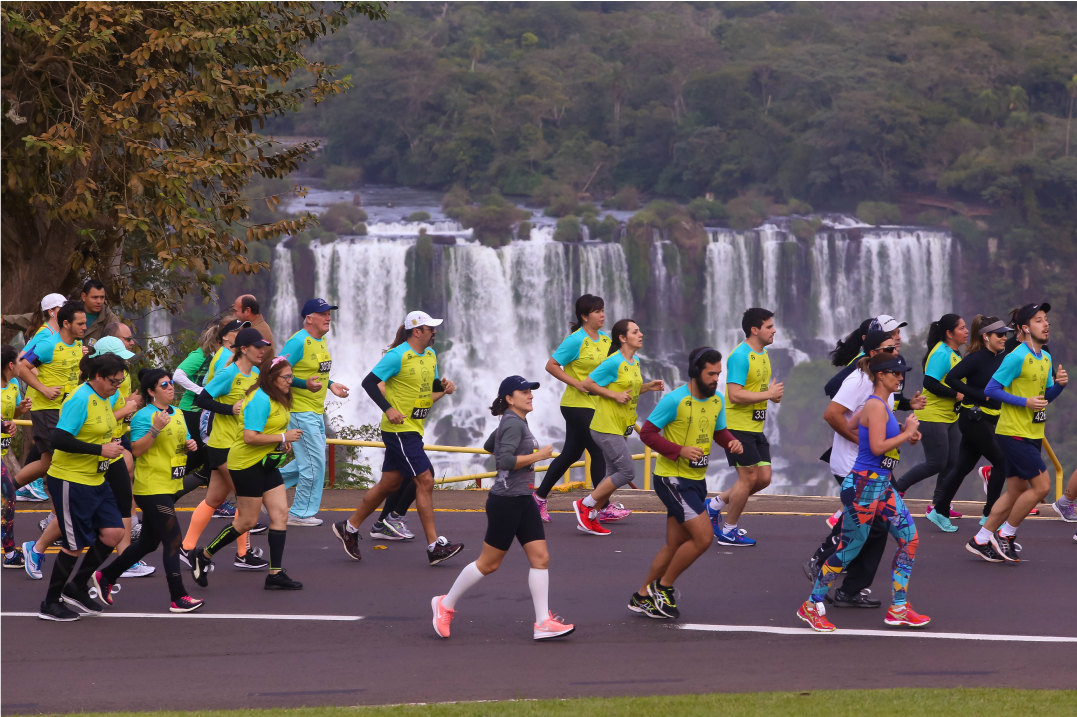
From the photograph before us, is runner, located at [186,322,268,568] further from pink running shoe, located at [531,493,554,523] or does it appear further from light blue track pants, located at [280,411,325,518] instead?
pink running shoe, located at [531,493,554,523]

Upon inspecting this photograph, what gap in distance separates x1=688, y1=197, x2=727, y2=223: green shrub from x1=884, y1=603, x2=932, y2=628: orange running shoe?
55.0 m

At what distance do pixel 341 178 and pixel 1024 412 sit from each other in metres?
60.4

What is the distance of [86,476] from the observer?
733 cm

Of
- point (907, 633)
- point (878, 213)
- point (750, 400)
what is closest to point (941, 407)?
point (750, 400)

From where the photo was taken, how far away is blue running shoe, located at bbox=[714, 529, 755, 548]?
968cm

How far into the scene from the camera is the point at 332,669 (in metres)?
6.56

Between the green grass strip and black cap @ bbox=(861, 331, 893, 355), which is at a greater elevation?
black cap @ bbox=(861, 331, 893, 355)

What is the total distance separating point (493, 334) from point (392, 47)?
95.3ft

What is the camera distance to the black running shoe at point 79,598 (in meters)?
7.65

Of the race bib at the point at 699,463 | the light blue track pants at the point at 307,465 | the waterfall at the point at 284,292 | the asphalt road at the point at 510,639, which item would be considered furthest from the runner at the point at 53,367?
the waterfall at the point at 284,292

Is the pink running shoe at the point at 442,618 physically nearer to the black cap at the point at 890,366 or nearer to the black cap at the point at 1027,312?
the black cap at the point at 890,366

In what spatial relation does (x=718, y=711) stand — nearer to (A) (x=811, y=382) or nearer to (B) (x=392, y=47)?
(A) (x=811, y=382)

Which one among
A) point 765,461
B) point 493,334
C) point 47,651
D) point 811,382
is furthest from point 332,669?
point 811,382

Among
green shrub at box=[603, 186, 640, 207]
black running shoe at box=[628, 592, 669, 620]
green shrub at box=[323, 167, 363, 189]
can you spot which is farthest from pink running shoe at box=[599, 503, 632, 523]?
green shrub at box=[323, 167, 363, 189]
